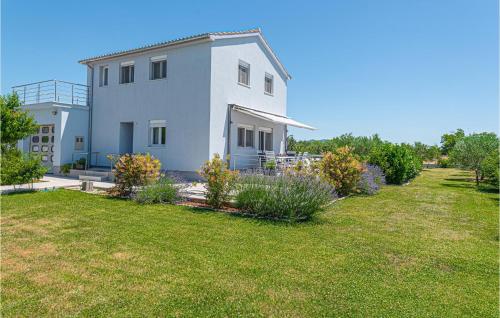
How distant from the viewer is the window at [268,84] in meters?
31.7

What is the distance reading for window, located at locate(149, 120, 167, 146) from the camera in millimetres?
26203

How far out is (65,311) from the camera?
5.40 metres

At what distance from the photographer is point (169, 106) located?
25.6 metres

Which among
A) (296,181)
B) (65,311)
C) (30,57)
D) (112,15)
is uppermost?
(112,15)

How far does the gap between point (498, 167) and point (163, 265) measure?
88.5ft


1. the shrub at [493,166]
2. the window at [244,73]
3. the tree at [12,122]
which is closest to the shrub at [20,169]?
the tree at [12,122]

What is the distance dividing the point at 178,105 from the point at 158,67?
424 cm

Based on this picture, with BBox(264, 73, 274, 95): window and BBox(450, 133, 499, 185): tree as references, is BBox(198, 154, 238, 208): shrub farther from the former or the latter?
BBox(450, 133, 499, 185): tree

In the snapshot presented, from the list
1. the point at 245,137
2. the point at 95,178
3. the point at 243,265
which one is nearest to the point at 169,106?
the point at 245,137

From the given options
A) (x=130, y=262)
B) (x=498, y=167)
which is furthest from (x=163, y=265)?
(x=498, y=167)

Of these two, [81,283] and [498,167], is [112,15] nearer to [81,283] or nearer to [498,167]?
[81,283]

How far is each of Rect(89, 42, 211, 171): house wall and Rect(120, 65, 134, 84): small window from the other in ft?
1.55

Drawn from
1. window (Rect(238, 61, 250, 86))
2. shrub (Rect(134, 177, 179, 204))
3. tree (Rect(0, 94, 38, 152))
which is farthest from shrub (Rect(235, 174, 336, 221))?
window (Rect(238, 61, 250, 86))

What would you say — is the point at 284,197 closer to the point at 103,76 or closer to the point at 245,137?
the point at 245,137
